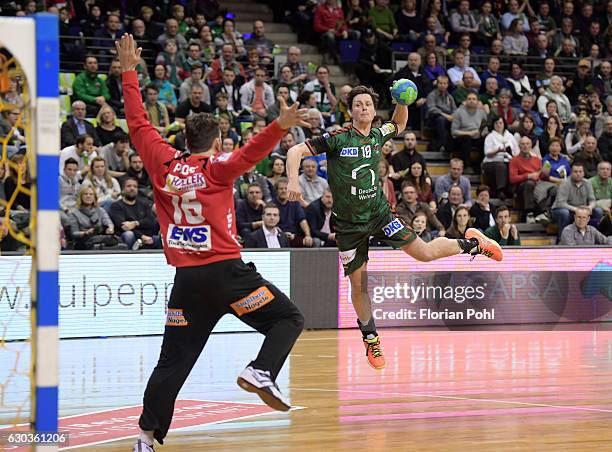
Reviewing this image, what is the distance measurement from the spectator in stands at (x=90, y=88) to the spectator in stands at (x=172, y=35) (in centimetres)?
166

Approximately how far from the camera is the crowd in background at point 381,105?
16.8 m

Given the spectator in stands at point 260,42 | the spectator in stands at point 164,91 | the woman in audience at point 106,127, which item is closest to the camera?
the woman in audience at point 106,127

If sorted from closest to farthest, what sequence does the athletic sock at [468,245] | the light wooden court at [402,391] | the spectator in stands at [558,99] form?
the light wooden court at [402,391]
the athletic sock at [468,245]
the spectator in stands at [558,99]

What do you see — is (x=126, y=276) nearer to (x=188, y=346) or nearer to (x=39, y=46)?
(x=188, y=346)

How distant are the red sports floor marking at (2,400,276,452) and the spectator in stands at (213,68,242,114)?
10401 millimetres

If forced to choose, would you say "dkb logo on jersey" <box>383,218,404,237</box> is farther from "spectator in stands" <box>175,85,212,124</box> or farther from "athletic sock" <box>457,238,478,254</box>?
"spectator in stands" <box>175,85,212,124</box>

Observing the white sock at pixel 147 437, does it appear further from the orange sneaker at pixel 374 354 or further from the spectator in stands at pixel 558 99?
the spectator in stands at pixel 558 99

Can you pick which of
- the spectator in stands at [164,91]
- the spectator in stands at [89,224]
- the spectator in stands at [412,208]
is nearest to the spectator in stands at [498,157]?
the spectator in stands at [412,208]

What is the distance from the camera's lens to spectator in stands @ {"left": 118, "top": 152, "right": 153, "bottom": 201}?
16.6m

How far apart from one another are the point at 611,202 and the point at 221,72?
24.1 feet

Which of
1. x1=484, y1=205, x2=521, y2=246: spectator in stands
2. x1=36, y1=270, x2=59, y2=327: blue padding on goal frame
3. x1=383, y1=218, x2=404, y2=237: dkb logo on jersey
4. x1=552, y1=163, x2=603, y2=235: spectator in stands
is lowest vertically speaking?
x1=484, y1=205, x2=521, y2=246: spectator in stands

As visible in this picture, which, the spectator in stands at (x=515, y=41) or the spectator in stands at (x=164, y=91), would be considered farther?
the spectator in stands at (x=515, y=41)

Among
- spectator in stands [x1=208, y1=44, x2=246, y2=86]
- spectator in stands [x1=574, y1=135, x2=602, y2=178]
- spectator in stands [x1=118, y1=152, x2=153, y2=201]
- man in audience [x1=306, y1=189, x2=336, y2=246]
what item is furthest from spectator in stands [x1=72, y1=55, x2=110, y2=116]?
spectator in stands [x1=574, y1=135, x2=602, y2=178]

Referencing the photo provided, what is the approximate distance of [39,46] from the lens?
17.7 ft
